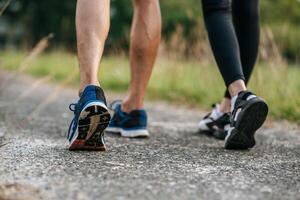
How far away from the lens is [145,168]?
1805 millimetres

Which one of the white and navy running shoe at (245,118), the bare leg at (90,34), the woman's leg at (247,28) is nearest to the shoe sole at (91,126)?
the bare leg at (90,34)

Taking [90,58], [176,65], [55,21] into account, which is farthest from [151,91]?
[55,21]

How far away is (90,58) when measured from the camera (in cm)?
201

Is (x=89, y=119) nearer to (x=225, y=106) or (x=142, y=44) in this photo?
(x=142, y=44)

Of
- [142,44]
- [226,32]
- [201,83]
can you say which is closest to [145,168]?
[226,32]

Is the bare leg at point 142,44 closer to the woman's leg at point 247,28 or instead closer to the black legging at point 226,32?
the black legging at point 226,32

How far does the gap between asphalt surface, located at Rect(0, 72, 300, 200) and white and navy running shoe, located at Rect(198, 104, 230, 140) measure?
0.07 metres

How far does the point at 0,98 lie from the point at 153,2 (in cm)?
226

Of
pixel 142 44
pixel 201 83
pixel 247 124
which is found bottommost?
pixel 247 124

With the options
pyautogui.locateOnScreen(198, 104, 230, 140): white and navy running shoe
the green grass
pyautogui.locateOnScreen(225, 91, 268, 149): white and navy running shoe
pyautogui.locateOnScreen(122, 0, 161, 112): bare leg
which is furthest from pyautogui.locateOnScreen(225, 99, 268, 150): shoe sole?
the green grass

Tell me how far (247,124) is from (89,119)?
59 cm

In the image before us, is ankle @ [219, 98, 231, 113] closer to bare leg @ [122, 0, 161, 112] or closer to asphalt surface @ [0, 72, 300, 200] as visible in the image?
asphalt surface @ [0, 72, 300, 200]

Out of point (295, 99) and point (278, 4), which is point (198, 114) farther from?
point (278, 4)

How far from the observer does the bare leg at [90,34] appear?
2.00 meters
